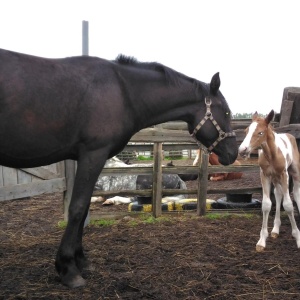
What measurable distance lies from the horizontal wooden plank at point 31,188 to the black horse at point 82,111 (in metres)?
1.58

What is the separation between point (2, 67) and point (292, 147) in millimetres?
4315

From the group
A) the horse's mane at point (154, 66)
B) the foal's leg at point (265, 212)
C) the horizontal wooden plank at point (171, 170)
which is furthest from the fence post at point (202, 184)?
the horse's mane at point (154, 66)

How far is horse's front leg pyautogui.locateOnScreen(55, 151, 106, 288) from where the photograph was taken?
11.0ft

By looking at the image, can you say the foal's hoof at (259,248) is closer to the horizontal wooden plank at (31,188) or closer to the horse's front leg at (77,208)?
the horse's front leg at (77,208)

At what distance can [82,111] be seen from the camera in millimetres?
3309

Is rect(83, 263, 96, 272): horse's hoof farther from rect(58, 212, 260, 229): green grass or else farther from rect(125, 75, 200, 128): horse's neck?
rect(58, 212, 260, 229): green grass

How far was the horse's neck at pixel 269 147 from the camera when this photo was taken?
4.98 metres

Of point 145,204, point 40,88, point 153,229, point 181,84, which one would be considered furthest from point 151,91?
point 145,204

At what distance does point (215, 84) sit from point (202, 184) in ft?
9.63

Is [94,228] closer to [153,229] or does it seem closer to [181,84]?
[153,229]

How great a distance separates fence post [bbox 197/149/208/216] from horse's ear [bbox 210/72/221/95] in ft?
8.68

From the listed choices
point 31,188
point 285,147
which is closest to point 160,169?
point 285,147

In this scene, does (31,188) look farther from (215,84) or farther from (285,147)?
(285,147)

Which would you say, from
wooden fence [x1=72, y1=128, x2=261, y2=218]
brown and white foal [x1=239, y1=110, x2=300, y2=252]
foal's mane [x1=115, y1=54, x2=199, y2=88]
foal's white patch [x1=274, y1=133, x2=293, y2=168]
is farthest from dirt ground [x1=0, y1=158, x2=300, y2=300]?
foal's mane [x1=115, y1=54, x2=199, y2=88]
